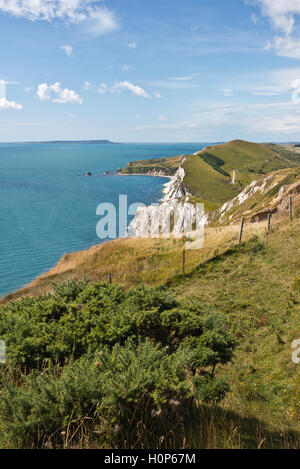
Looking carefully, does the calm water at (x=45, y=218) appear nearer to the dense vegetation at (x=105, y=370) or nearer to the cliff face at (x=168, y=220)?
the cliff face at (x=168, y=220)

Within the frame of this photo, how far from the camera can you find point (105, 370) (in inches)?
213

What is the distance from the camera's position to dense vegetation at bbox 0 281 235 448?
4.51m

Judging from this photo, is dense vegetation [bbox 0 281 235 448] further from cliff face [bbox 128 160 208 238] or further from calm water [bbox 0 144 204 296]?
cliff face [bbox 128 160 208 238]

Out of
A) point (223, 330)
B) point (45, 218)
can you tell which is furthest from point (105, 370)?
point (45, 218)

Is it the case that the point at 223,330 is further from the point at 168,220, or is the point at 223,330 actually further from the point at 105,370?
the point at 168,220

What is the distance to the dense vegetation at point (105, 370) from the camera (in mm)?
4508

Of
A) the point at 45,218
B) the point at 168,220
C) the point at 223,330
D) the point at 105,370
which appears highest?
the point at 105,370

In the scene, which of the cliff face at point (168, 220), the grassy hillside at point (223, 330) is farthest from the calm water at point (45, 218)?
the grassy hillside at point (223, 330)

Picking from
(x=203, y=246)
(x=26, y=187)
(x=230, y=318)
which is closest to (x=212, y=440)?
(x=230, y=318)

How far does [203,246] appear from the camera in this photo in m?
24.5

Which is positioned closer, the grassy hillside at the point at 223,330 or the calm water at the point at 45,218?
the grassy hillside at the point at 223,330

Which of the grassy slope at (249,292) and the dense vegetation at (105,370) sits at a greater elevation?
the dense vegetation at (105,370)

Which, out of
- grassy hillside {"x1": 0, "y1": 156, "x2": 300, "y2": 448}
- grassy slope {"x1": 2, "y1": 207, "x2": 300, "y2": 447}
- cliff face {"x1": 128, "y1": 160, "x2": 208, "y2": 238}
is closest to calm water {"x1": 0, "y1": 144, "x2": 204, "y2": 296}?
cliff face {"x1": 128, "y1": 160, "x2": 208, "y2": 238}
